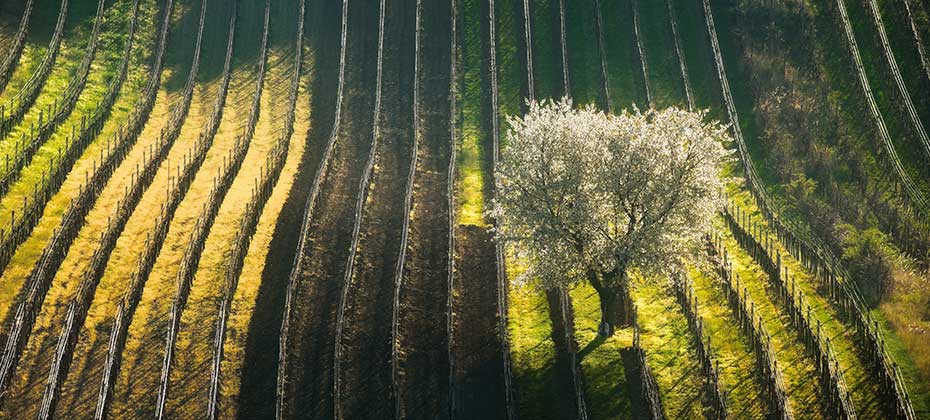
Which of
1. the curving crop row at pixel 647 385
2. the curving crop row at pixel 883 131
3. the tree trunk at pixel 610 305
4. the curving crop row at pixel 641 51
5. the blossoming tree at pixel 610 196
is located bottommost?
the curving crop row at pixel 647 385

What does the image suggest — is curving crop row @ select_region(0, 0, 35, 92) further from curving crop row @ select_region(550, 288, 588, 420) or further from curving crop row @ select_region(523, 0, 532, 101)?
curving crop row @ select_region(550, 288, 588, 420)

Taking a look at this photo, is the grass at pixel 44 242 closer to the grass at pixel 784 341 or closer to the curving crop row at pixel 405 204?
the curving crop row at pixel 405 204

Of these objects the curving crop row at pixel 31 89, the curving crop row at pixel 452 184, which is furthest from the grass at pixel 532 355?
the curving crop row at pixel 31 89

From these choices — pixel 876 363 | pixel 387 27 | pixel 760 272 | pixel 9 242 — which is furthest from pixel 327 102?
pixel 876 363

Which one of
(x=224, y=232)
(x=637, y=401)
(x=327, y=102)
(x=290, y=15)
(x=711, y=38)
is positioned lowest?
(x=637, y=401)

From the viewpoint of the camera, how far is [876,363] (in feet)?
138

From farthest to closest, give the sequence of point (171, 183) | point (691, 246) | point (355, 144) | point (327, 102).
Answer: point (327, 102) < point (355, 144) < point (171, 183) < point (691, 246)

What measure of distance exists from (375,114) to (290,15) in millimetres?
21333

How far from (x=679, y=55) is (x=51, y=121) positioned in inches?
1967

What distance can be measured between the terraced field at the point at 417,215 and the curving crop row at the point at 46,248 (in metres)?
0.16

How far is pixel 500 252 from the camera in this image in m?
55.3

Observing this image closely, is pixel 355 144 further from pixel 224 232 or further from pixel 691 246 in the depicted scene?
pixel 691 246

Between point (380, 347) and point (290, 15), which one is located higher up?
point (290, 15)

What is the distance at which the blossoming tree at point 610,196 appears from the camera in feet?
146
